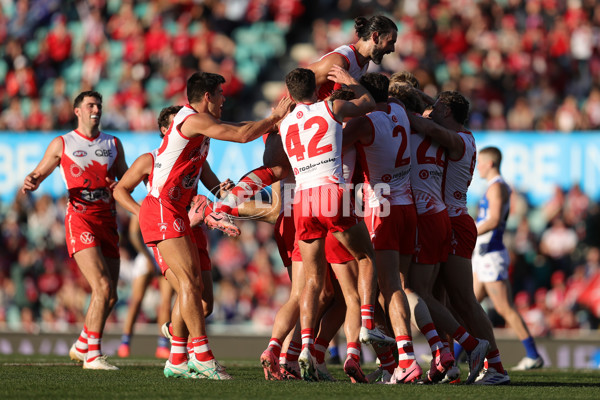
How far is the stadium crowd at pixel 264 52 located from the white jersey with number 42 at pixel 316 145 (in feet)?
33.5

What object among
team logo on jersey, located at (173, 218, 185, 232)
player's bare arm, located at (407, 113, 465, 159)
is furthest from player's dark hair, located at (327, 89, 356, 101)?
team logo on jersey, located at (173, 218, 185, 232)

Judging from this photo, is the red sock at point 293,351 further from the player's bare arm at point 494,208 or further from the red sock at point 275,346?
the player's bare arm at point 494,208

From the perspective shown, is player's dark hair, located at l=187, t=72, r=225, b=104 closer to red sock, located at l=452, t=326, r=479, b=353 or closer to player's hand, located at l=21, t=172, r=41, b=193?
player's hand, located at l=21, t=172, r=41, b=193

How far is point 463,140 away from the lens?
8.53 m

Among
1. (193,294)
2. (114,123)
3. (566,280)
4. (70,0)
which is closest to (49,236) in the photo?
(114,123)

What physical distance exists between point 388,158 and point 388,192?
297 mm

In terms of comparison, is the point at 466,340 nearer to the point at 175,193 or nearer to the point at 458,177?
the point at 458,177

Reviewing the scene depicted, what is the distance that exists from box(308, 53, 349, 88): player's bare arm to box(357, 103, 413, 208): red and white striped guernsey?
641mm

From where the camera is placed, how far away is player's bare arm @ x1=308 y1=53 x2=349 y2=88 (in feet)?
27.5

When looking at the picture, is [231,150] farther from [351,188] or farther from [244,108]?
[351,188]

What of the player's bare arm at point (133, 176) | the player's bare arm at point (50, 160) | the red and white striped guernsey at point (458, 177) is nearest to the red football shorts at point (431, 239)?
the red and white striped guernsey at point (458, 177)

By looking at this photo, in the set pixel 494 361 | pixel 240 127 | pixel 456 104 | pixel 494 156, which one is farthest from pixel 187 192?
pixel 494 156

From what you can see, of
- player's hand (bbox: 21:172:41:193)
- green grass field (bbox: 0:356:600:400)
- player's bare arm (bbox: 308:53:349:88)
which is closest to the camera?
green grass field (bbox: 0:356:600:400)

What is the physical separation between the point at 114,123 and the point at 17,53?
4.11 m
